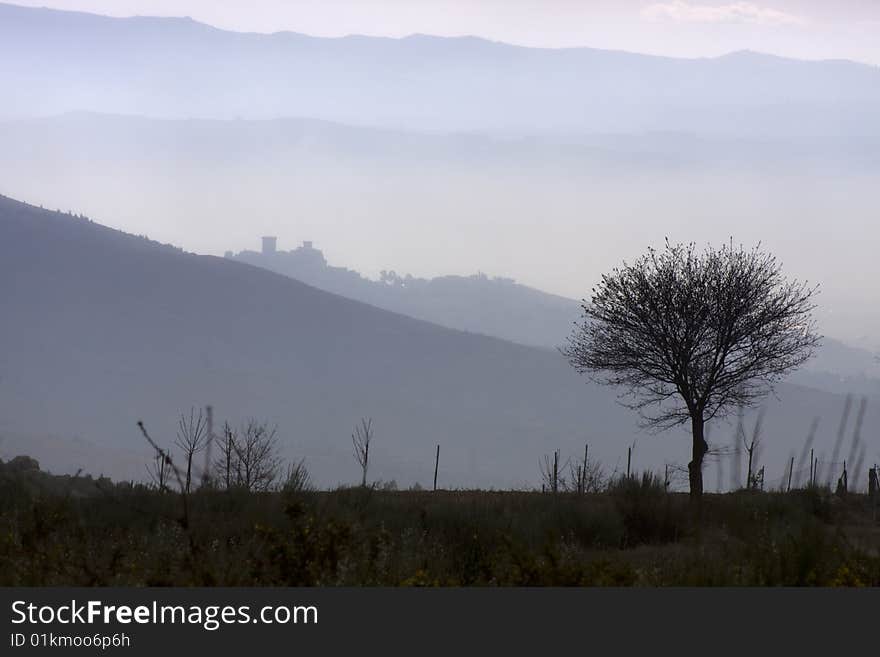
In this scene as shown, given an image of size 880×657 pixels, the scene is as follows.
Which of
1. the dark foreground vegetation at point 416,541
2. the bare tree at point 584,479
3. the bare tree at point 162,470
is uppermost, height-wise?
the bare tree at point 584,479

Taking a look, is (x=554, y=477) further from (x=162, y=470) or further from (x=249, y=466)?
(x=249, y=466)

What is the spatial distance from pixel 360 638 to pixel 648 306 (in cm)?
2851

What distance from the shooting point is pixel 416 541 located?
19797 millimetres

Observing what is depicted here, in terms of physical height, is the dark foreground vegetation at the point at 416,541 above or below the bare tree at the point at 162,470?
below

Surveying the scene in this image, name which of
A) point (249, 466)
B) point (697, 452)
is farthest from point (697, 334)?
point (249, 466)

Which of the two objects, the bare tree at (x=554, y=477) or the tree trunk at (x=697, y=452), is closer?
the tree trunk at (x=697, y=452)

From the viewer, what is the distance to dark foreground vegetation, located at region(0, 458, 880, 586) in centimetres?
1320

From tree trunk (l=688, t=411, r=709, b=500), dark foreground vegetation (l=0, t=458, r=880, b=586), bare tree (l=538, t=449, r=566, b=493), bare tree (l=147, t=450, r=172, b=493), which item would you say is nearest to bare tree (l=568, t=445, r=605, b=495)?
bare tree (l=538, t=449, r=566, b=493)

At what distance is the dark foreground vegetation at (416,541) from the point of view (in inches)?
520

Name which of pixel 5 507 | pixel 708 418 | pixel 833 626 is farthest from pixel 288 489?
pixel 708 418

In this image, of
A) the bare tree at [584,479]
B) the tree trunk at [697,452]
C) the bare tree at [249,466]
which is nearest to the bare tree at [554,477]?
the bare tree at [584,479]

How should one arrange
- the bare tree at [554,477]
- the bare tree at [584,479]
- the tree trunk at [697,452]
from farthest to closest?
the bare tree at [584,479]
the bare tree at [554,477]
the tree trunk at [697,452]

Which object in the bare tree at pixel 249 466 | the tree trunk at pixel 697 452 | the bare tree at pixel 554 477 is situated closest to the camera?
the bare tree at pixel 249 466

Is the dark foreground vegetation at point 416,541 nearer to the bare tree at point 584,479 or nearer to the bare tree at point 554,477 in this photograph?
the bare tree at point 554,477
